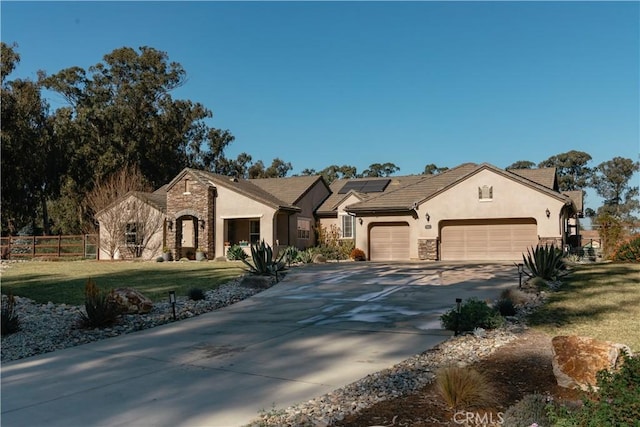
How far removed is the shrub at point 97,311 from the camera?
989cm

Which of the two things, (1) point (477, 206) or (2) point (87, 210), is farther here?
(2) point (87, 210)

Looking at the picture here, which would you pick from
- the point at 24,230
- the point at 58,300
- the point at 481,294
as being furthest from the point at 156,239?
the point at 24,230

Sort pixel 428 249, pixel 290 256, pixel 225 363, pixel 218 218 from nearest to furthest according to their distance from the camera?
pixel 225 363 → pixel 290 256 → pixel 428 249 → pixel 218 218

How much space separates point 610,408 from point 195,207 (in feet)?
92.9

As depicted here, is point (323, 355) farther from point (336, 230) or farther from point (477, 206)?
point (336, 230)

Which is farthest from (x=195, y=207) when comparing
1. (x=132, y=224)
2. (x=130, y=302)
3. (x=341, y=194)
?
(x=130, y=302)

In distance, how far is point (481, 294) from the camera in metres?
12.7

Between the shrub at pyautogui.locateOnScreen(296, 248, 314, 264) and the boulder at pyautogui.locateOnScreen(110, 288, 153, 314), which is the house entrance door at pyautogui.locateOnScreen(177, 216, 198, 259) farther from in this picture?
the boulder at pyautogui.locateOnScreen(110, 288, 153, 314)

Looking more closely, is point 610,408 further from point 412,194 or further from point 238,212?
point 238,212

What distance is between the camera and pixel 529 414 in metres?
4.14

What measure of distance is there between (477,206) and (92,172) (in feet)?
108

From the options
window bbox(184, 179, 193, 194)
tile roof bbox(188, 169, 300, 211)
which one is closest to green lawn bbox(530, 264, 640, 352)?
tile roof bbox(188, 169, 300, 211)

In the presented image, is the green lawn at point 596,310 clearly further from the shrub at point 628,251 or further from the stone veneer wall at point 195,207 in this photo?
the stone veneer wall at point 195,207

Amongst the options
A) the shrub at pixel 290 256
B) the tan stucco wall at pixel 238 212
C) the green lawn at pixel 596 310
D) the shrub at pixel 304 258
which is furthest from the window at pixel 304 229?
the green lawn at pixel 596 310
